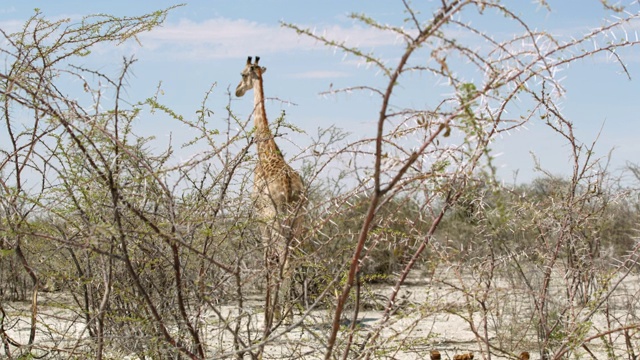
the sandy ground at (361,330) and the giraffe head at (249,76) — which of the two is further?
the giraffe head at (249,76)

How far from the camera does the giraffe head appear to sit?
9125 mm

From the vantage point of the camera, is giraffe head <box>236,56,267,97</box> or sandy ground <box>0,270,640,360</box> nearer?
sandy ground <box>0,270,640,360</box>

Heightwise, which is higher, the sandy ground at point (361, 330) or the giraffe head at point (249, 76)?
the giraffe head at point (249, 76)

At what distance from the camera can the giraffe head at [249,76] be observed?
912cm

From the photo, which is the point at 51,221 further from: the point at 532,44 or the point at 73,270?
the point at 532,44

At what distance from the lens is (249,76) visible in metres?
9.24

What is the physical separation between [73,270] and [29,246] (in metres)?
0.62

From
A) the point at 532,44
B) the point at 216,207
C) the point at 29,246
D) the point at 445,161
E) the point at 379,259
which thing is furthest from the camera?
the point at 379,259

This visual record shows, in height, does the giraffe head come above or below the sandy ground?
above

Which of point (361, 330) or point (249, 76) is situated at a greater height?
point (249, 76)

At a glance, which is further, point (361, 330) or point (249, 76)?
point (249, 76)

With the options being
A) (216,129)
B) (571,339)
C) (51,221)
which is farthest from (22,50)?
(571,339)

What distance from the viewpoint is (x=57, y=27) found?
3.73 metres

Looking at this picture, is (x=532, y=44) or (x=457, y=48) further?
(x=532, y=44)
